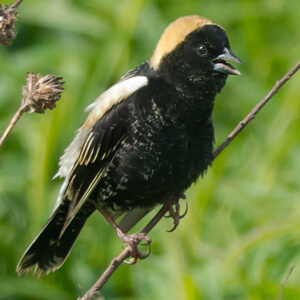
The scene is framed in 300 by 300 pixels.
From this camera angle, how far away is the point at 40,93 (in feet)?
9.53

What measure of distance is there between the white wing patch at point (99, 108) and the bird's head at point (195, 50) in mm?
139

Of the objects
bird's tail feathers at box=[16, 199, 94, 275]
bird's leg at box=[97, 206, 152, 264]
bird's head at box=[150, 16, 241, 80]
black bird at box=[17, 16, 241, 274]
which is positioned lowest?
bird's tail feathers at box=[16, 199, 94, 275]

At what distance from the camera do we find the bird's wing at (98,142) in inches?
157

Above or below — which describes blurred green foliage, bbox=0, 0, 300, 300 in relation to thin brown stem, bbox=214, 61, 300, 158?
below

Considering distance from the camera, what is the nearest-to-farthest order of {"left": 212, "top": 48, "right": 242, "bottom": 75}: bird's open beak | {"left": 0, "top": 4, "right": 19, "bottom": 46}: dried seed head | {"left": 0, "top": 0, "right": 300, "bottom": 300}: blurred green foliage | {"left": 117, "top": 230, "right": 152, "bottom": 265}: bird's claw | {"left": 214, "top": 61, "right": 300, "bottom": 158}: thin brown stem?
{"left": 0, "top": 4, "right": 19, "bottom": 46}: dried seed head
{"left": 214, "top": 61, "right": 300, "bottom": 158}: thin brown stem
{"left": 212, "top": 48, "right": 242, "bottom": 75}: bird's open beak
{"left": 117, "top": 230, "right": 152, "bottom": 265}: bird's claw
{"left": 0, "top": 0, "right": 300, "bottom": 300}: blurred green foliage

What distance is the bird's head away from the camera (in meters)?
3.93

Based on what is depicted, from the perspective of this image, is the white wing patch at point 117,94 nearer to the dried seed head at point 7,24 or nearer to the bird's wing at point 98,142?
the bird's wing at point 98,142

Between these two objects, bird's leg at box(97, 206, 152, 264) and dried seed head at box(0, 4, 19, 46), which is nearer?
dried seed head at box(0, 4, 19, 46)

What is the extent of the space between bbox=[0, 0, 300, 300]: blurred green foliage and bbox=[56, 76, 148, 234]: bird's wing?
0.56 metres

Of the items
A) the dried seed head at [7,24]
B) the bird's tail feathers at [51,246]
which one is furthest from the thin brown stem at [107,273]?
the dried seed head at [7,24]

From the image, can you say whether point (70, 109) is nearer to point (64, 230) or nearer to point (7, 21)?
point (64, 230)

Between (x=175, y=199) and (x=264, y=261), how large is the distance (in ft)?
4.17

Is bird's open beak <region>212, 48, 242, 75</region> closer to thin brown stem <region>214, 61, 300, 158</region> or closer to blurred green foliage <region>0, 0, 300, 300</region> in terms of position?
thin brown stem <region>214, 61, 300, 158</region>

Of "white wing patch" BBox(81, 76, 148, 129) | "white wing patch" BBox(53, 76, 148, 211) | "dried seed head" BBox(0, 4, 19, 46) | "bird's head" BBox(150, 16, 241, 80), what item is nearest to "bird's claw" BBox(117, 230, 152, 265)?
"white wing patch" BBox(53, 76, 148, 211)
